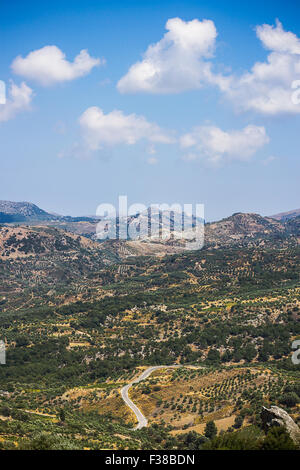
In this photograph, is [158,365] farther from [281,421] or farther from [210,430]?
[281,421]

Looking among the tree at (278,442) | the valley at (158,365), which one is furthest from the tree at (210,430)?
the tree at (278,442)

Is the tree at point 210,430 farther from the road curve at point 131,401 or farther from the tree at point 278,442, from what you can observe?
the tree at point 278,442

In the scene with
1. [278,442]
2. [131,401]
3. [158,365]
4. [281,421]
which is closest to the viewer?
[278,442]

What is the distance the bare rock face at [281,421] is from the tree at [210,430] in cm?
1007

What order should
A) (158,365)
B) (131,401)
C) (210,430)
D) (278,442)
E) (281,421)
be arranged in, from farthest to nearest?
(158,365) → (131,401) → (210,430) → (281,421) → (278,442)

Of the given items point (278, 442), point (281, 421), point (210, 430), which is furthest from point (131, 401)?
point (278, 442)

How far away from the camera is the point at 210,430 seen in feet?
147

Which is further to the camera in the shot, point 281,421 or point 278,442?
point 281,421

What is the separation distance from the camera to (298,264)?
148 meters

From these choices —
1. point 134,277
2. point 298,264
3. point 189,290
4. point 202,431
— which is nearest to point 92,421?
point 202,431

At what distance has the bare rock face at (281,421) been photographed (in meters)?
32.0

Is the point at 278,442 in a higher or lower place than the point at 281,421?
higher

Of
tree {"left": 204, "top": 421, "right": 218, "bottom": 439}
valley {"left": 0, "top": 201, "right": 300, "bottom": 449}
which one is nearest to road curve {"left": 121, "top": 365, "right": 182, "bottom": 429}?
valley {"left": 0, "top": 201, "right": 300, "bottom": 449}

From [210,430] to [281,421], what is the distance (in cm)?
1378
